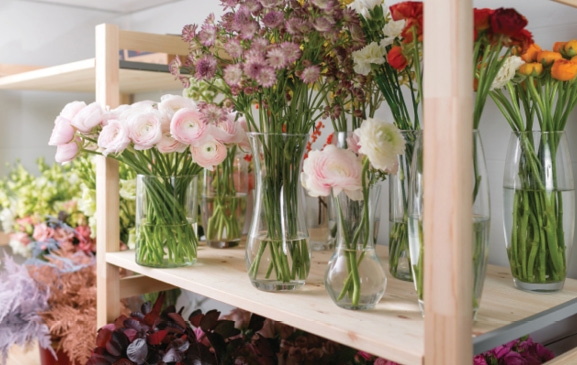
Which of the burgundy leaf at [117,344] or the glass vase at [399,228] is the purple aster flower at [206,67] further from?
the burgundy leaf at [117,344]

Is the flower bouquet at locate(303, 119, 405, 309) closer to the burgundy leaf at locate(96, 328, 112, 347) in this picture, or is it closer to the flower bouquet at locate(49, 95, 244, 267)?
the flower bouquet at locate(49, 95, 244, 267)

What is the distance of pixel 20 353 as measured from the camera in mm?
1621

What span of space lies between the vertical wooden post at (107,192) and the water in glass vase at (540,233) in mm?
748

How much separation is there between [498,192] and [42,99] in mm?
1744

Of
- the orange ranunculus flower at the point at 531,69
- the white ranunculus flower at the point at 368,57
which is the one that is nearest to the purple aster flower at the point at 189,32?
the white ranunculus flower at the point at 368,57

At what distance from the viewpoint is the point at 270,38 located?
85 centimetres

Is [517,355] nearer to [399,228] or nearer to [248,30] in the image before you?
[399,228]

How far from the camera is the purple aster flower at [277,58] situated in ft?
2.53

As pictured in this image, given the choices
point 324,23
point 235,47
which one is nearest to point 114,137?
point 235,47

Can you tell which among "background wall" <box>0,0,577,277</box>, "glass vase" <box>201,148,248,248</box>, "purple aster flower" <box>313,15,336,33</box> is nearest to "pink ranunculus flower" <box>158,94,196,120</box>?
"glass vase" <box>201,148,248,248</box>

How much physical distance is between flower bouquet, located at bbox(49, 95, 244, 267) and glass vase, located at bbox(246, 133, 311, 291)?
0.14 metres

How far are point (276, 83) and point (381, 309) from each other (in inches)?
13.3

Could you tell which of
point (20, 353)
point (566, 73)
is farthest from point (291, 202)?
point (20, 353)

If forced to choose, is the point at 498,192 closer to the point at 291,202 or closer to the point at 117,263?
the point at 291,202
